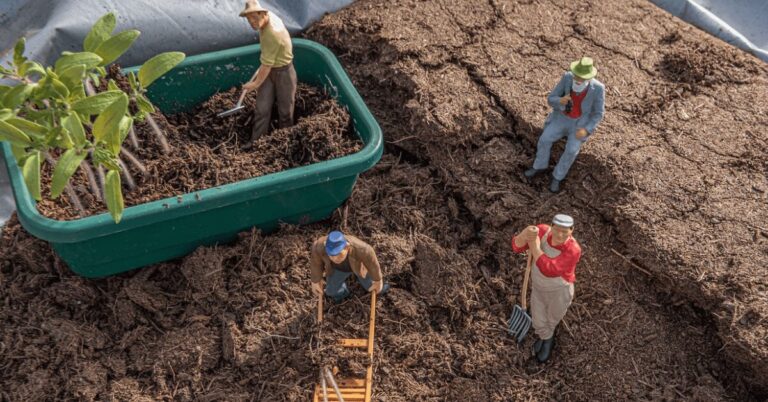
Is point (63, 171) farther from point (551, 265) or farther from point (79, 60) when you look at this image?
point (551, 265)

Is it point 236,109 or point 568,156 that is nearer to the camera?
point 568,156

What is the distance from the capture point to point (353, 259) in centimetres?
215

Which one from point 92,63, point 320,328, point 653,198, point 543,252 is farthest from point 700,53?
point 92,63

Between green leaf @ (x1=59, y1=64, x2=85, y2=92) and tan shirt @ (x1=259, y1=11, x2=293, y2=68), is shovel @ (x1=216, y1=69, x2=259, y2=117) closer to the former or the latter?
tan shirt @ (x1=259, y1=11, x2=293, y2=68)

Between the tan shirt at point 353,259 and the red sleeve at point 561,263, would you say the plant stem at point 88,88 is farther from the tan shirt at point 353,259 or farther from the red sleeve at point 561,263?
the red sleeve at point 561,263

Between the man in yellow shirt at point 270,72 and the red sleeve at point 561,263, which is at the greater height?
the man in yellow shirt at point 270,72

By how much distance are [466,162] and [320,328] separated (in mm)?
906

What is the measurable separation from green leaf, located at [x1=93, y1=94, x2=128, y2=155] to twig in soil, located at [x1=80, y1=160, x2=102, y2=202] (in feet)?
0.86

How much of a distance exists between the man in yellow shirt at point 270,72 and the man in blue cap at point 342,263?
634mm

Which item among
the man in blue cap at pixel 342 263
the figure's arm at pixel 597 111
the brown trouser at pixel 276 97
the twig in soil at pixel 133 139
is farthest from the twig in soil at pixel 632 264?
the twig in soil at pixel 133 139

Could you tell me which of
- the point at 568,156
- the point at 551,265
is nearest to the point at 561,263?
the point at 551,265

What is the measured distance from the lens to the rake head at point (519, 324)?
2311 mm

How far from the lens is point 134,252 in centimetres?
228

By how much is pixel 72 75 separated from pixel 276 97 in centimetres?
80
